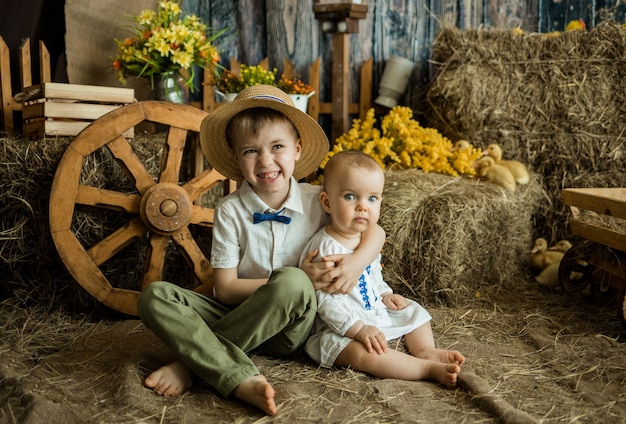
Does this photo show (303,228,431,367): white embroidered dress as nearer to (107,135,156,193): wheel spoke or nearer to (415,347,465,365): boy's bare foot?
(415,347,465,365): boy's bare foot

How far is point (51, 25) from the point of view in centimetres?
371

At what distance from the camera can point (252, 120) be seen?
2.10 metres

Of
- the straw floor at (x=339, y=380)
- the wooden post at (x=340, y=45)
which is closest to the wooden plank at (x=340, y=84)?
the wooden post at (x=340, y=45)

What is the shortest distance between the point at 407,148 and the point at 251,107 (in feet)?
5.50

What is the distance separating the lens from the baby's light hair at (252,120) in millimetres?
2094

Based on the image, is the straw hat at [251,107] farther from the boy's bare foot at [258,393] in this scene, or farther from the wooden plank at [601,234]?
the wooden plank at [601,234]

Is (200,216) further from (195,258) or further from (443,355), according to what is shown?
(443,355)

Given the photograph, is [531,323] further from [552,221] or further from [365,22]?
[365,22]

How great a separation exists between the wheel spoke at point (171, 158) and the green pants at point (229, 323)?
2.77 feet

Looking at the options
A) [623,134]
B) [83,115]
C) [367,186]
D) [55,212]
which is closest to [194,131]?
[83,115]

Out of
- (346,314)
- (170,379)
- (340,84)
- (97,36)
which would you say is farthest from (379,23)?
(170,379)

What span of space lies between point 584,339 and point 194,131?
193cm

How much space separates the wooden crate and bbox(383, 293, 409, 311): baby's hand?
151 cm

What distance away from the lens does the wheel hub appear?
266cm
